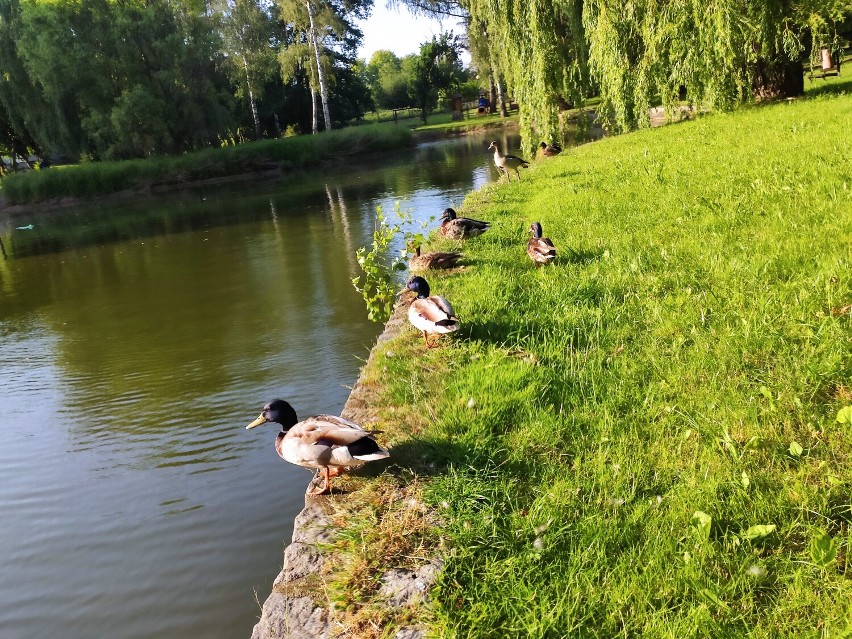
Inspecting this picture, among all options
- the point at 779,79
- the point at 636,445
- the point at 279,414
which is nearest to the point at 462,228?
the point at 279,414

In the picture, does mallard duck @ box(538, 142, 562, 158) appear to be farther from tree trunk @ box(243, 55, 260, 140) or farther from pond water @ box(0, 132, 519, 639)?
tree trunk @ box(243, 55, 260, 140)

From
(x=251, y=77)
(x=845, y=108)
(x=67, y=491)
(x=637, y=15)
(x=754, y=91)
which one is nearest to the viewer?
(x=67, y=491)

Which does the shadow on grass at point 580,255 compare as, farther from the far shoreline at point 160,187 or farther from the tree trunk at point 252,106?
the tree trunk at point 252,106

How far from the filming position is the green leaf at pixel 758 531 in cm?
237

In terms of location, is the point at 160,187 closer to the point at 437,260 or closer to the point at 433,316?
the point at 437,260

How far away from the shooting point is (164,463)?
5996mm

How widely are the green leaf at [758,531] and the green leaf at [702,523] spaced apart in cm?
13

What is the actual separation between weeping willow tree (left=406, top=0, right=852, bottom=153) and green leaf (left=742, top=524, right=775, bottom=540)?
13047 millimetres

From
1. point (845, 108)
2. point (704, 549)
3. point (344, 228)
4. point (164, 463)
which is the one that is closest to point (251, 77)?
point (344, 228)

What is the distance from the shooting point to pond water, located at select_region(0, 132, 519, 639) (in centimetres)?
432

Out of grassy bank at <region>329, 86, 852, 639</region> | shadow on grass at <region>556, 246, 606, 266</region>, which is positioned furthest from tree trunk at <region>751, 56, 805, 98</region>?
shadow on grass at <region>556, 246, 606, 266</region>

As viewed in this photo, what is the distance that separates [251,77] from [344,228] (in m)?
30.8

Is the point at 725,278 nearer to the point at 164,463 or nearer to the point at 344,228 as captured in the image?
the point at 164,463

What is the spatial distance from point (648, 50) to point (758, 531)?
1417 cm
